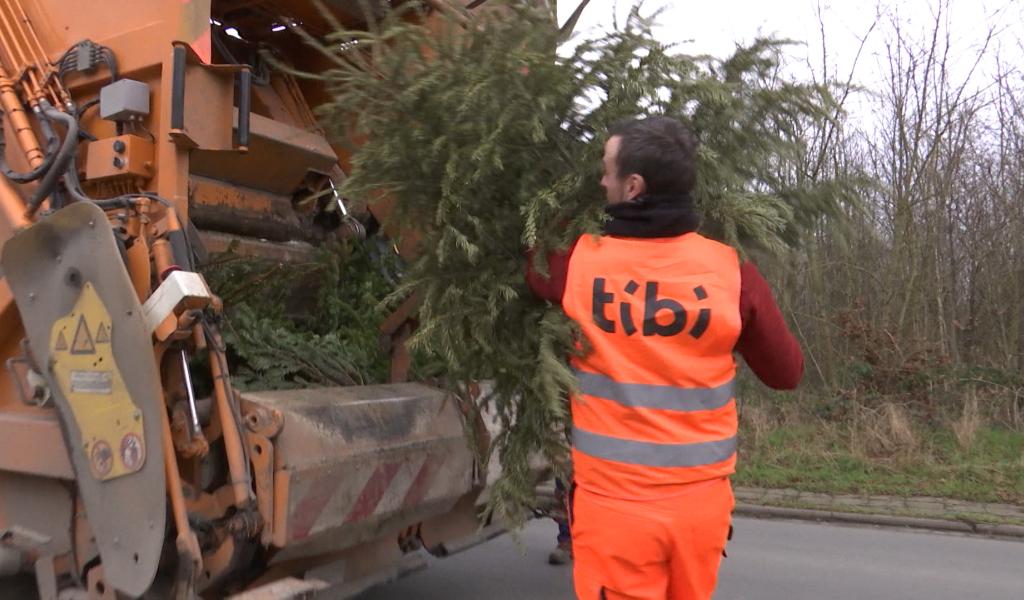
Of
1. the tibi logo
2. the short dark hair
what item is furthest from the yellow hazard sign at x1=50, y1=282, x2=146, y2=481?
the short dark hair

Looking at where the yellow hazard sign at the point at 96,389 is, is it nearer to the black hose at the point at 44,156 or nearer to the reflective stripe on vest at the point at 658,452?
the black hose at the point at 44,156

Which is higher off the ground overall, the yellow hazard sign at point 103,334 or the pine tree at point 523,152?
the pine tree at point 523,152

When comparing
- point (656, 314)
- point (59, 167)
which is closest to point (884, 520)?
point (656, 314)

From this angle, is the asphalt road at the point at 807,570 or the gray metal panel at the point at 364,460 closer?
the gray metal panel at the point at 364,460

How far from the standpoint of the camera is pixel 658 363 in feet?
6.33

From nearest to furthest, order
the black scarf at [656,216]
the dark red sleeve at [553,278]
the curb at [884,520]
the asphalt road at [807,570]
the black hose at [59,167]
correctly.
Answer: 1. the black scarf at [656,216]
2. the dark red sleeve at [553,278]
3. the black hose at [59,167]
4. the asphalt road at [807,570]
5. the curb at [884,520]

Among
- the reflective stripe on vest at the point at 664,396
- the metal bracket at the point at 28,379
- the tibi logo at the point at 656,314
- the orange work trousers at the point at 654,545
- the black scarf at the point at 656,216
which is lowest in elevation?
the orange work trousers at the point at 654,545

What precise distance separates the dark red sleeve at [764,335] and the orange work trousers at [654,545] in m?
0.34

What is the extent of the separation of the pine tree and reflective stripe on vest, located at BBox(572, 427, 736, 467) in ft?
0.69

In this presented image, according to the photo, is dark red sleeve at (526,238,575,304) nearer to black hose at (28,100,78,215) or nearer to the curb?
black hose at (28,100,78,215)

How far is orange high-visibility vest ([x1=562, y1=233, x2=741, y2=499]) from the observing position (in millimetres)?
1923

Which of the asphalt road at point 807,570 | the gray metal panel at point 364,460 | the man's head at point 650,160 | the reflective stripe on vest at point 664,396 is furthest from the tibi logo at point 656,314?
the asphalt road at point 807,570

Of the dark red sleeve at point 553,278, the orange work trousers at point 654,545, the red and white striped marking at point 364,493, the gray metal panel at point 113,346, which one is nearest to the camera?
the orange work trousers at point 654,545

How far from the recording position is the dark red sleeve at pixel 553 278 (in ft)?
7.17
